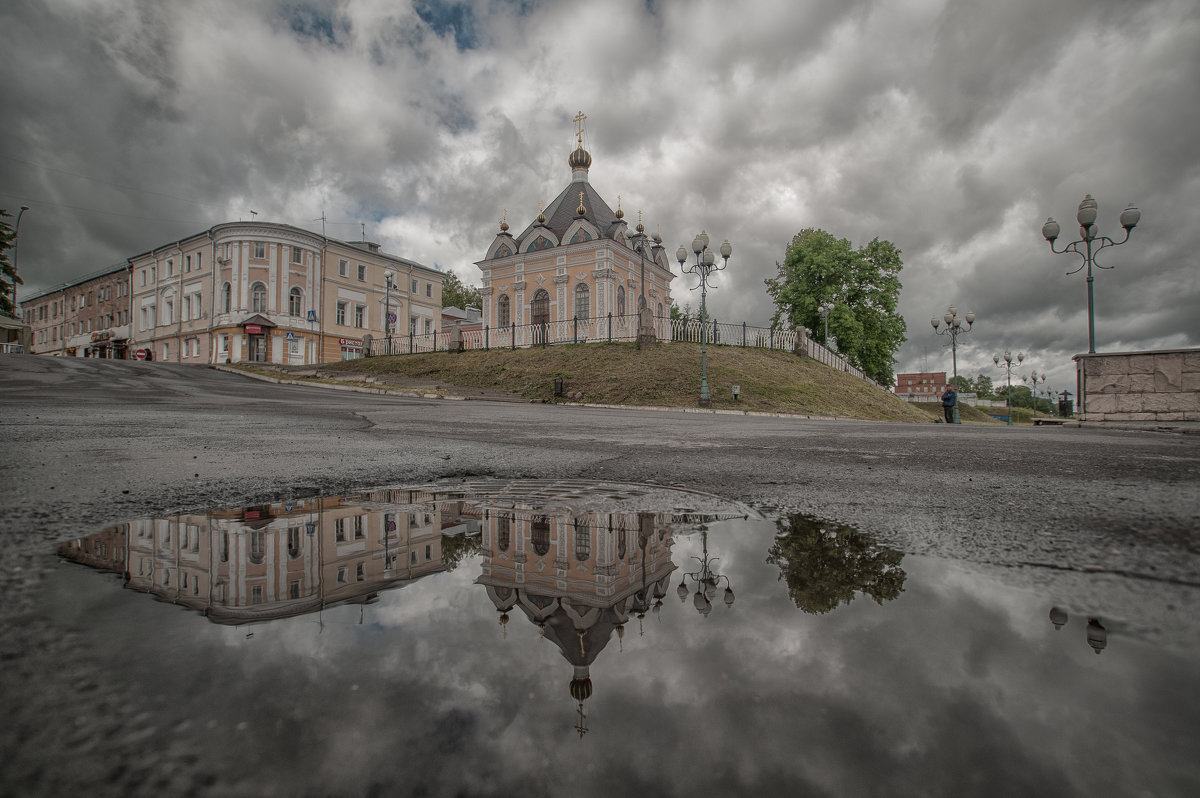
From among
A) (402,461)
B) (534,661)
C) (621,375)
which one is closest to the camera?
(534,661)

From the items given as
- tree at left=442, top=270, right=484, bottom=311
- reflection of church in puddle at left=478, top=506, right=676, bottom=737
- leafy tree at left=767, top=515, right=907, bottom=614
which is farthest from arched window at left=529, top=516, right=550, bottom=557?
tree at left=442, top=270, right=484, bottom=311

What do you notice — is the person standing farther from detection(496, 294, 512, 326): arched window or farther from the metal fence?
detection(496, 294, 512, 326): arched window

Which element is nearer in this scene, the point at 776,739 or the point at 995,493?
the point at 776,739

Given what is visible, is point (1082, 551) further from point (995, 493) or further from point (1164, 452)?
point (1164, 452)

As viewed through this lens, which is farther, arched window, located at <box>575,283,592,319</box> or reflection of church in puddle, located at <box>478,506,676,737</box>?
arched window, located at <box>575,283,592,319</box>

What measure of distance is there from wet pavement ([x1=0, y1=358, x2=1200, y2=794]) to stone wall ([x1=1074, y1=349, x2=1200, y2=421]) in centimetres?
1301

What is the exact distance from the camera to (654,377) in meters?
20.8

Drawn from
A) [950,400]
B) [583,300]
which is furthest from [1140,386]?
[583,300]

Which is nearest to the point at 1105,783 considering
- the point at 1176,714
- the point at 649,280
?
the point at 1176,714

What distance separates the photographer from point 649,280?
134ft

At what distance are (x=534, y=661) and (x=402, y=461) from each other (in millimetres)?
3208

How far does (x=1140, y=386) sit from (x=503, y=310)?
3211 cm

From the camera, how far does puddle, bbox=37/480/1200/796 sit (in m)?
0.67

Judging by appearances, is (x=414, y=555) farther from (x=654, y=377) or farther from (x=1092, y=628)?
(x=654, y=377)
